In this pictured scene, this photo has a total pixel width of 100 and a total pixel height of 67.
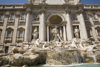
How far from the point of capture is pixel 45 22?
16938mm

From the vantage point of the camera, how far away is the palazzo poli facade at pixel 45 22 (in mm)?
16203

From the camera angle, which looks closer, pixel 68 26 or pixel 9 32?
pixel 68 26

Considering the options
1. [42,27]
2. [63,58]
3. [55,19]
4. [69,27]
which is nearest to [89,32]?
[69,27]

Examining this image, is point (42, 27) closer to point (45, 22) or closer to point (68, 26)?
point (45, 22)

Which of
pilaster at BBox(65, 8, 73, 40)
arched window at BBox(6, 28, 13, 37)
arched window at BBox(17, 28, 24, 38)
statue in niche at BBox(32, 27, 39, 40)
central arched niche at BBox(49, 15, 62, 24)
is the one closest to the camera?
statue in niche at BBox(32, 27, 39, 40)

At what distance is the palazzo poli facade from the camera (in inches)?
638

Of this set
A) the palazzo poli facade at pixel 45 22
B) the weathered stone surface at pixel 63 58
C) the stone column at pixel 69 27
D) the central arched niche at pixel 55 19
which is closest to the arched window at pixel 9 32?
the palazzo poli facade at pixel 45 22

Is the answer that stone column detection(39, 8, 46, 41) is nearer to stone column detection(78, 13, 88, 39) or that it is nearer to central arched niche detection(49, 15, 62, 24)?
central arched niche detection(49, 15, 62, 24)

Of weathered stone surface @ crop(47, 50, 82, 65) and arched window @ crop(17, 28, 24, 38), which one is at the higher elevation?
arched window @ crop(17, 28, 24, 38)

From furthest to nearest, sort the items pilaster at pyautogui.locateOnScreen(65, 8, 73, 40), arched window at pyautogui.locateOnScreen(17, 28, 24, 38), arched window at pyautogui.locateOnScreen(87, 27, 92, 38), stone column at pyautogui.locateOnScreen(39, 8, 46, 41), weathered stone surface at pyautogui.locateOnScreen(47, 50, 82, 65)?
arched window at pyautogui.locateOnScreen(87, 27, 92, 38)
arched window at pyautogui.locateOnScreen(17, 28, 24, 38)
pilaster at pyautogui.locateOnScreen(65, 8, 73, 40)
stone column at pyautogui.locateOnScreen(39, 8, 46, 41)
weathered stone surface at pyautogui.locateOnScreen(47, 50, 82, 65)

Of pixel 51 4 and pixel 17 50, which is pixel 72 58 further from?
pixel 51 4

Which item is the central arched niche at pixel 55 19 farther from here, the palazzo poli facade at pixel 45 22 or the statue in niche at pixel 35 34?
the statue in niche at pixel 35 34

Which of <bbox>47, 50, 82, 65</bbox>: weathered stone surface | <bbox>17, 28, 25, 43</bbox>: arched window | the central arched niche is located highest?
the central arched niche

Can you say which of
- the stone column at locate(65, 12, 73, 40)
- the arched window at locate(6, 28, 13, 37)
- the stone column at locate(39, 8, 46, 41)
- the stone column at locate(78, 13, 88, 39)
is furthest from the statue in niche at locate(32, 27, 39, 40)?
the stone column at locate(78, 13, 88, 39)
